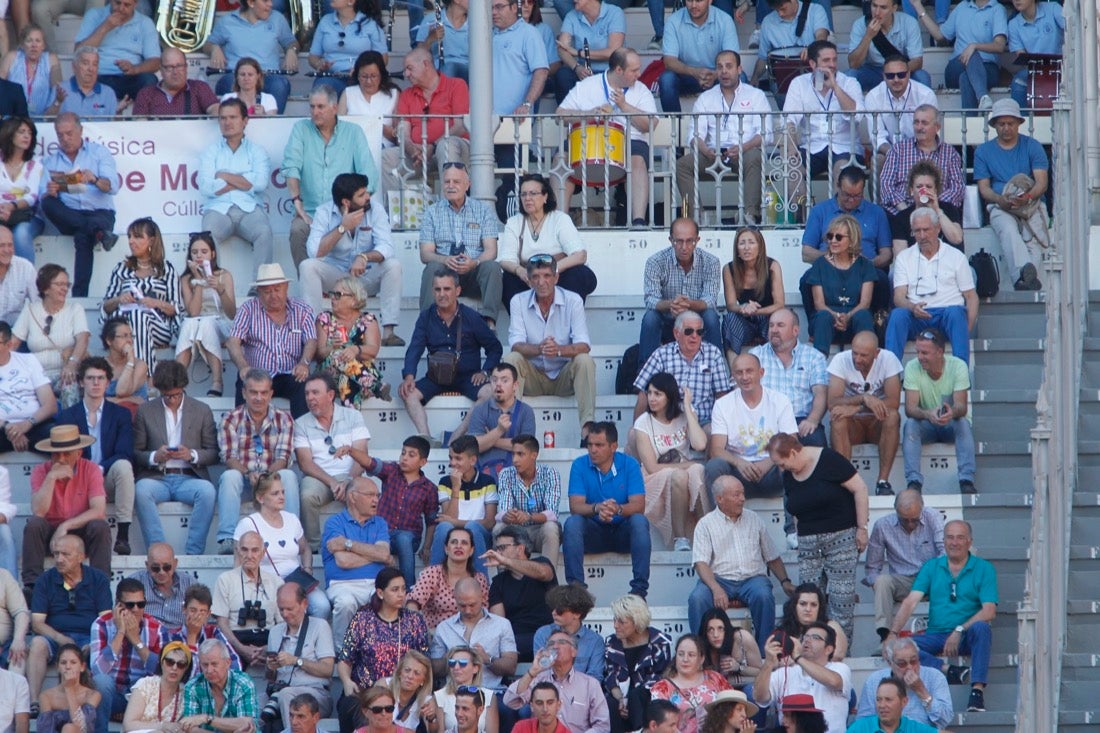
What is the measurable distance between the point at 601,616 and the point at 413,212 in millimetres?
4553

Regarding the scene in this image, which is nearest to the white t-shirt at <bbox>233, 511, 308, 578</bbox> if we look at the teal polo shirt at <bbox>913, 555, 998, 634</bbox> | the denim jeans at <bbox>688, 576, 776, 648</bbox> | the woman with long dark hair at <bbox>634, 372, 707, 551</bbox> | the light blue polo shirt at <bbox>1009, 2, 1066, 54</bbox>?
the woman with long dark hair at <bbox>634, 372, 707, 551</bbox>

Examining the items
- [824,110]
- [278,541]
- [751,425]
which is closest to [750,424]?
[751,425]

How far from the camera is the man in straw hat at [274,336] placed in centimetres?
1620

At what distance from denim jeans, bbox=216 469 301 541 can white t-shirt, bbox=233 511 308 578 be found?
26 cm

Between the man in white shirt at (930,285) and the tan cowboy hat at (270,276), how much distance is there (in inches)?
154

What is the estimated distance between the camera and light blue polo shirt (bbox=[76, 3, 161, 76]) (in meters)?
19.7

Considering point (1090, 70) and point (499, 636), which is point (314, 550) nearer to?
point (499, 636)

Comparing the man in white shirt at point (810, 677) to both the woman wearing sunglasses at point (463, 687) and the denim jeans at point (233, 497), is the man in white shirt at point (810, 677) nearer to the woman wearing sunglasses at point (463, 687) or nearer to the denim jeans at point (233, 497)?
the woman wearing sunglasses at point (463, 687)

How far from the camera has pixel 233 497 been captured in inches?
596

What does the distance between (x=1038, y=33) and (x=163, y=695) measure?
928 cm

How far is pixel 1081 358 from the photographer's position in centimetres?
1573

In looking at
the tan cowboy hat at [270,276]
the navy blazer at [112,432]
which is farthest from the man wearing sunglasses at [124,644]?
the tan cowboy hat at [270,276]

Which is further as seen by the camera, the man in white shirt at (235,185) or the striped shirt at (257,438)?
the man in white shirt at (235,185)

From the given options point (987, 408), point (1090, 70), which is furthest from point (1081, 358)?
point (1090, 70)
